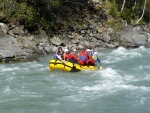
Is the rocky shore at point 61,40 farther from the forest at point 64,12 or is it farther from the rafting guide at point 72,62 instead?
the rafting guide at point 72,62

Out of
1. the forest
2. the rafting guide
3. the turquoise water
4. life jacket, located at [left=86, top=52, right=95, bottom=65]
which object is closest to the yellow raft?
the rafting guide

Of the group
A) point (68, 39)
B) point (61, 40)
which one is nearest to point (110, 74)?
point (61, 40)

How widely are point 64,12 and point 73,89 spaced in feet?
46.6

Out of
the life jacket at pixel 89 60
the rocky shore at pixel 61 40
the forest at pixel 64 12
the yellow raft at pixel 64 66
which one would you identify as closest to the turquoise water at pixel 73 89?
the yellow raft at pixel 64 66

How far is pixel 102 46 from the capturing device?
24.6 m

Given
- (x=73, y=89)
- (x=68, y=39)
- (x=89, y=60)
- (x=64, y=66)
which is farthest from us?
(x=68, y=39)

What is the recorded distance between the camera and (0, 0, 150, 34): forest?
22.0 m

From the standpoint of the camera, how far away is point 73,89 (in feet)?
42.3

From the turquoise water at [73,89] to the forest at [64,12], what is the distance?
5258mm

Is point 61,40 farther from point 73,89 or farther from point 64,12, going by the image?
point 73,89

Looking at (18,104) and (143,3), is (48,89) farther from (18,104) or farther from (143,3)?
(143,3)

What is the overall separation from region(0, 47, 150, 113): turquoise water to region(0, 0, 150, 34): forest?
526 cm

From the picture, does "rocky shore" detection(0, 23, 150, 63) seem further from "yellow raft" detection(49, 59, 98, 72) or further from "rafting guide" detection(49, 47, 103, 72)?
"yellow raft" detection(49, 59, 98, 72)

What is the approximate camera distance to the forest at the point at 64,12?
2203cm
